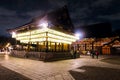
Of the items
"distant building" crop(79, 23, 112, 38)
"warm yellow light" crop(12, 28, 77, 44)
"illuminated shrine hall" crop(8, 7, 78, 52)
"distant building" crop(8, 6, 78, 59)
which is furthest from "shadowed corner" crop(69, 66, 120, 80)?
"distant building" crop(79, 23, 112, 38)

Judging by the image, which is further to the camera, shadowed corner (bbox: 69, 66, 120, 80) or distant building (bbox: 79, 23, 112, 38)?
distant building (bbox: 79, 23, 112, 38)

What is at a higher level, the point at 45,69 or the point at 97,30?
the point at 97,30

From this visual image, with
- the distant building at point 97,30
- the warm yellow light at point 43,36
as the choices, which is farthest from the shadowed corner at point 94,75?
the distant building at point 97,30

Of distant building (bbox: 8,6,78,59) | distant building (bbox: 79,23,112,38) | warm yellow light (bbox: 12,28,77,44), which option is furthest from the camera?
distant building (bbox: 79,23,112,38)

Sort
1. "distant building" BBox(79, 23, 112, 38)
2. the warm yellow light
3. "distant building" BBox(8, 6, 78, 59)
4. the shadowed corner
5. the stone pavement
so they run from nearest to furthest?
1. the shadowed corner
2. the stone pavement
3. the warm yellow light
4. "distant building" BBox(8, 6, 78, 59)
5. "distant building" BBox(79, 23, 112, 38)

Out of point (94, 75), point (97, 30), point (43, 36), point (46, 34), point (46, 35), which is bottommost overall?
point (94, 75)

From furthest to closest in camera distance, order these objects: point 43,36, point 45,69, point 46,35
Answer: point 43,36 → point 46,35 → point 45,69

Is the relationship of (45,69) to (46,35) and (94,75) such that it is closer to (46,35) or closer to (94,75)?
(94,75)

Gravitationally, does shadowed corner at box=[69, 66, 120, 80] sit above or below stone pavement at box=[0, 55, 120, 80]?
below

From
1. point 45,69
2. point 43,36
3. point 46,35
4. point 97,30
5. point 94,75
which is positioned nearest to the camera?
point 94,75

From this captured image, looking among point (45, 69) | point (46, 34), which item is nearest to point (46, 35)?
point (46, 34)

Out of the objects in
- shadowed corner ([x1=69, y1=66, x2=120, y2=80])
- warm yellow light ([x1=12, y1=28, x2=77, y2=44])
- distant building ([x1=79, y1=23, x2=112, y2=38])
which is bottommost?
shadowed corner ([x1=69, y1=66, x2=120, y2=80])

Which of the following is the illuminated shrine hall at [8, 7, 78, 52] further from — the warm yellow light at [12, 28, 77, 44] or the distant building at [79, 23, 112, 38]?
the distant building at [79, 23, 112, 38]

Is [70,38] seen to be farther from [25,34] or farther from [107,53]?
[107,53]
